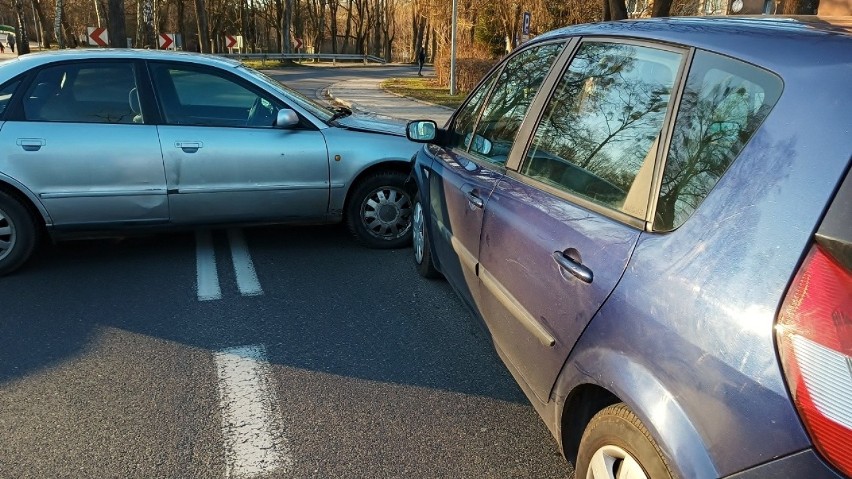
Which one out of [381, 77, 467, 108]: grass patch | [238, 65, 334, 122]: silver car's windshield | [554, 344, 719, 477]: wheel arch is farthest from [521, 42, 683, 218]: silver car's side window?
[381, 77, 467, 108]: grass patch

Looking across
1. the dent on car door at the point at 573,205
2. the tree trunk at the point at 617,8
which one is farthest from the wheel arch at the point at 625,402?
the tree trunk at the point at 617,8

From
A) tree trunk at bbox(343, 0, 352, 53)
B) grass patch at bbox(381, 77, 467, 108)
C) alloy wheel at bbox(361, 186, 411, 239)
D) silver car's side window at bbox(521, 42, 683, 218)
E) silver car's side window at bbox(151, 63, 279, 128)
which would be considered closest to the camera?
silver car's side window at bbox(521, 42, 683, 218)

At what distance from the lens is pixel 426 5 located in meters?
27.1

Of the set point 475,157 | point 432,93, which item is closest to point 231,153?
point 475,157

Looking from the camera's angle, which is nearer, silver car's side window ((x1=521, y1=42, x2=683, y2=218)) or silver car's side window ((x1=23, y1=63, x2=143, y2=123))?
silver car's side window ((x1=521, y1=42, x2=683, y2=218))

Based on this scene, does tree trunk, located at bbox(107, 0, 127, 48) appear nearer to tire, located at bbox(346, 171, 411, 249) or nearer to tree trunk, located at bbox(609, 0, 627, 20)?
tree trunk, located at bbox(609, 0, 627, 20)

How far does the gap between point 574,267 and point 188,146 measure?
371 centimetres

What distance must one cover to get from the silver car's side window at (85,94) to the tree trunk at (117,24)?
611 inches

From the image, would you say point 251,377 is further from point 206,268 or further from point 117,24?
point 117,24

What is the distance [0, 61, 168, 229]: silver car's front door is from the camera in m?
4.62

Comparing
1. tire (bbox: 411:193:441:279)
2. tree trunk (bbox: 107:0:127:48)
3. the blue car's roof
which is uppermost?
tree trunk (bbox: 107:0:127:48)

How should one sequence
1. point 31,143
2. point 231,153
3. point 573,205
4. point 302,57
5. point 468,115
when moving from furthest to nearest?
point 302,57 < point 231,153 < point 31,143 < point 468,115 < point 573,205

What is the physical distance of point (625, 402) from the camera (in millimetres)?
1820

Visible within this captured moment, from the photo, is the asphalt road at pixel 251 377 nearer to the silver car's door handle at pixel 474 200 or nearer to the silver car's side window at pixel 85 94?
the silver car's door handle at pixel 474 200
